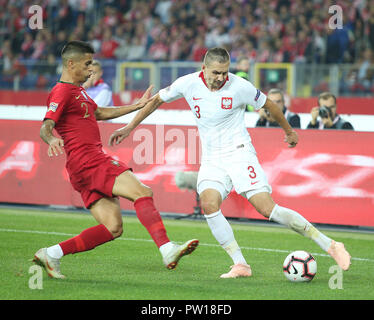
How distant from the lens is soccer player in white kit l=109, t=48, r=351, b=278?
7500mm

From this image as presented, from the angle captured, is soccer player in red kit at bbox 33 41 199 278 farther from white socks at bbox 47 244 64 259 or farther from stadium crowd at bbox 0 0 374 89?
stadium crowd at bbox 0 0 374 89

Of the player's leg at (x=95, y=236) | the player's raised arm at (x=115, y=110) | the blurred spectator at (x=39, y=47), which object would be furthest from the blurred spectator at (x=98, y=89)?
the blurred spectator at (x=39, y=47)

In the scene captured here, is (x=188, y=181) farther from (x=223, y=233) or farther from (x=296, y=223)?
(x=296, y=223)

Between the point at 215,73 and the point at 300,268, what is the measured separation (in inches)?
74.6

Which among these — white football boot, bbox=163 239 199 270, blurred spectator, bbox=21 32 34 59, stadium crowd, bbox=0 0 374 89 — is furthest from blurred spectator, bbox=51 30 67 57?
white football boot, bbox=163 239 199 270

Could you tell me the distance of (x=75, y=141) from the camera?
23.8ft

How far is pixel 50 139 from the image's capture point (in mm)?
6781

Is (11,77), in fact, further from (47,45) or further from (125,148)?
(125,148)

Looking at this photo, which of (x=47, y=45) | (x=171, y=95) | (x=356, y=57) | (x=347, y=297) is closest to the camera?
(x=347, y=297)

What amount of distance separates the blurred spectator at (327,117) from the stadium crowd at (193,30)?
6.34 m

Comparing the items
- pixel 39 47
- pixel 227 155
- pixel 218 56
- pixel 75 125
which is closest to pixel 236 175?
pixel 227 155

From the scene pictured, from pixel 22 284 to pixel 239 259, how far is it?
6.49ft

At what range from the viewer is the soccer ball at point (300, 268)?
7.32 m

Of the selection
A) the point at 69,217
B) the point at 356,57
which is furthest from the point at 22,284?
the point at 356,57
